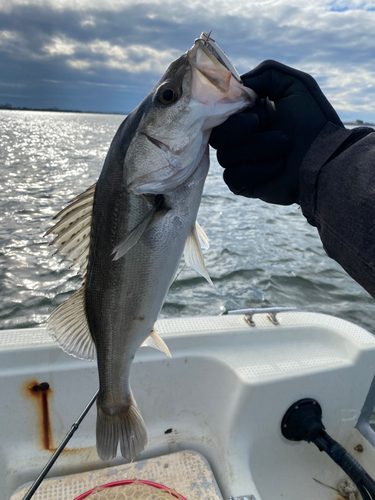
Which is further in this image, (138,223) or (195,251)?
(195,251)

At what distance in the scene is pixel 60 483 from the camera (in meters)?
2.62

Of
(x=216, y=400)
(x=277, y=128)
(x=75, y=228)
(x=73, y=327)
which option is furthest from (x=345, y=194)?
(x=216, y=400)

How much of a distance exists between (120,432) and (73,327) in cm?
61

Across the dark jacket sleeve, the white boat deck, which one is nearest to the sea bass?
the dark jacket sleeve

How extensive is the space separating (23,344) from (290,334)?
85.7 inches

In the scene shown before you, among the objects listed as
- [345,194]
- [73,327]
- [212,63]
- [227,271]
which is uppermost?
[212,63]

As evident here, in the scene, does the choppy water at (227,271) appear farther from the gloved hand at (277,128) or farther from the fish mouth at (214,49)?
the fish mouth at (214,49)

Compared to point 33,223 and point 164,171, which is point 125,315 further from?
point 33,223

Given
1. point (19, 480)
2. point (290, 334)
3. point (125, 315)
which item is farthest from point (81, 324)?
point (290, 334)

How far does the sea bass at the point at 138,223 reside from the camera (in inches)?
66.0

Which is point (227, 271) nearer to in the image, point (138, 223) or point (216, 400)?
point (216, 400)

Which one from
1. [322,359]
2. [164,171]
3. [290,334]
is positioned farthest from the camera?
[290,334]

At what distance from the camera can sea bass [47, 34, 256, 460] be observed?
1.68 meters

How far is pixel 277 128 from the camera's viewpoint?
6.26 feet
